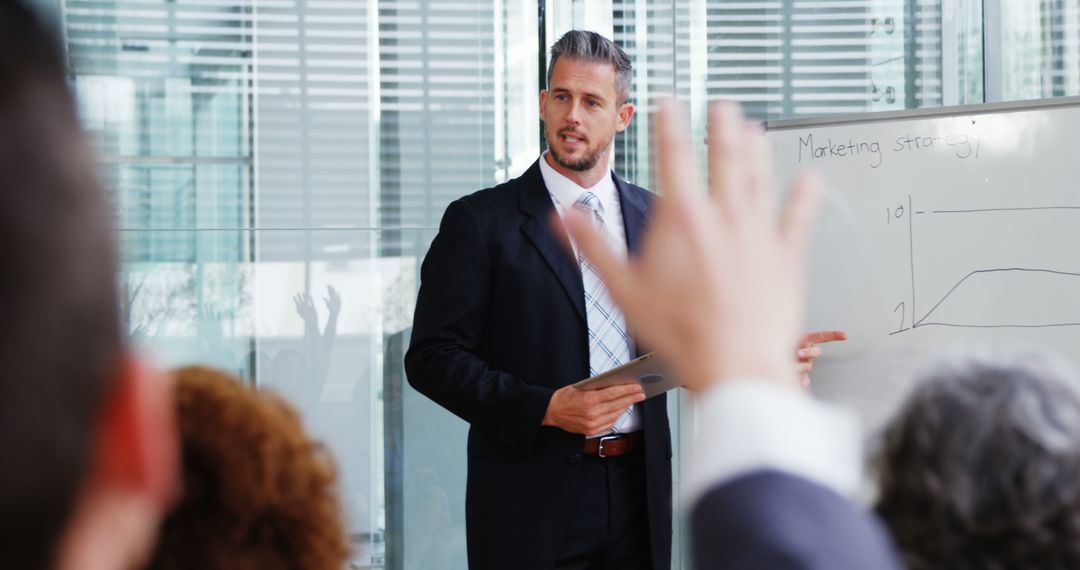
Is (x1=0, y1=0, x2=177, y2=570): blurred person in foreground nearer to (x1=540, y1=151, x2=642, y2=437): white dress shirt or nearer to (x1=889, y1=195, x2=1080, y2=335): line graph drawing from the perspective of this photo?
(x1=540, y1=151, x2=642, y2=437): white dress shirt

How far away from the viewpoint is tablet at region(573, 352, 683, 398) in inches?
90.4

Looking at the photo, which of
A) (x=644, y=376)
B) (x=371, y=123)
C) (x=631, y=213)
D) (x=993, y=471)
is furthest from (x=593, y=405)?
(x=993, y=471)

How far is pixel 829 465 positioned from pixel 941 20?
4028mm

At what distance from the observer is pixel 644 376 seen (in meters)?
2.41

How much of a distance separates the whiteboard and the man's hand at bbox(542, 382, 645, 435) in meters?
0.78

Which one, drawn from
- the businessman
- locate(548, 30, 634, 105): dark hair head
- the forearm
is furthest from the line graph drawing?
the forearm

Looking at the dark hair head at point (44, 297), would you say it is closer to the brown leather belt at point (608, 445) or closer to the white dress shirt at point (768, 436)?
the white dress shirt at point (768, 436)

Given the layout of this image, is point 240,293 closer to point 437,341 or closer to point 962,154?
point 437,341

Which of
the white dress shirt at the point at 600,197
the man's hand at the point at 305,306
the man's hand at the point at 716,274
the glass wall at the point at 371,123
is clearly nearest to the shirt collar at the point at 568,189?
the white dress shirt at the point at 600,197

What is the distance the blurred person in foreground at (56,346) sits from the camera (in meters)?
0.29

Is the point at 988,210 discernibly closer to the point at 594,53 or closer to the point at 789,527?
the point at 594,53

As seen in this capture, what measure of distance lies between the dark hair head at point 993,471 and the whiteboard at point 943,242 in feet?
7.85

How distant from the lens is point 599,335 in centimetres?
278

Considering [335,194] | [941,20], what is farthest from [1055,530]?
[941,20]
